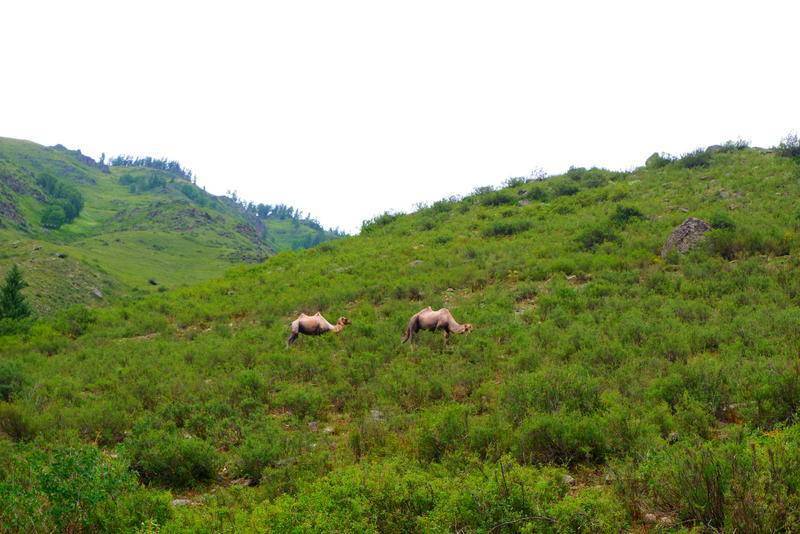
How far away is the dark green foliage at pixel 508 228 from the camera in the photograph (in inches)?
888

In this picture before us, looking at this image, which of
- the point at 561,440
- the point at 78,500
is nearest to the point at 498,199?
the point at 561,440

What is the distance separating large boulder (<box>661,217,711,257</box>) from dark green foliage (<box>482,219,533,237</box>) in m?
7.56

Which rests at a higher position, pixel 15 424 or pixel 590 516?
pixel 590 516

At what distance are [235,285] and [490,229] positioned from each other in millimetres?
11554

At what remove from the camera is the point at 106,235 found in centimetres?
10606

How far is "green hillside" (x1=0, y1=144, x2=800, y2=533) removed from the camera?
4.51m

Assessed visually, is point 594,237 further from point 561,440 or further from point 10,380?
point 10,380

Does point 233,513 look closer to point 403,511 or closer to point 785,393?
point 403,511

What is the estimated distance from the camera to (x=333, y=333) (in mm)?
12711

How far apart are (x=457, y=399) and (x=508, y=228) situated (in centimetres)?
1547

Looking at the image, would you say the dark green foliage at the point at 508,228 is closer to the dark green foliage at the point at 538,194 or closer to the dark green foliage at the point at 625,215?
the dark green foliage at the point at 625,215

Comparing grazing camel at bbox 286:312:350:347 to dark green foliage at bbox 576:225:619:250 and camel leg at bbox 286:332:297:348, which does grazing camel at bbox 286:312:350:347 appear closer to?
camel leg at bbox 286:332:297:348

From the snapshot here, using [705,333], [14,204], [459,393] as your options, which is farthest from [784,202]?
[14,204]

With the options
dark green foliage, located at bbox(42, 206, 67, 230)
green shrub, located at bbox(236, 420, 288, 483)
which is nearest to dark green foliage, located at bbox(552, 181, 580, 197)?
green shrub, located at bbox(236, 420, 288, 483)
